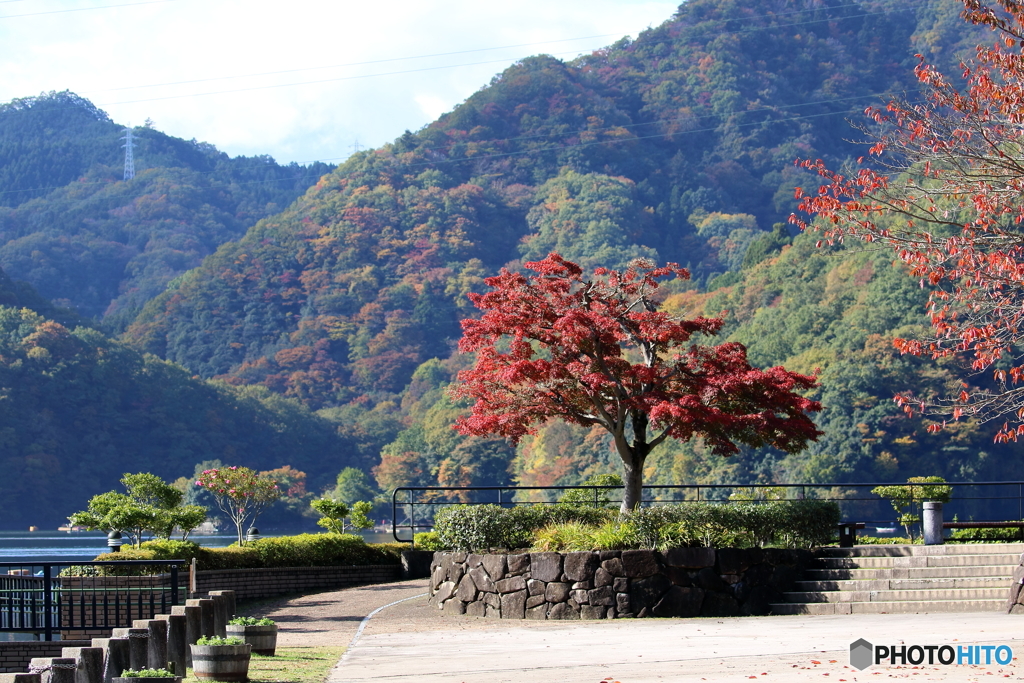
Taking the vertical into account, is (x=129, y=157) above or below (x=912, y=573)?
above

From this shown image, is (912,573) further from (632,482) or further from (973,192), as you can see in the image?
(973,192)

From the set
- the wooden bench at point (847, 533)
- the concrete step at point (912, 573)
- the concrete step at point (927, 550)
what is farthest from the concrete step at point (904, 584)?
the wooden bench at point (847, 533)

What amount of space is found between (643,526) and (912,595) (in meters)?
3.36

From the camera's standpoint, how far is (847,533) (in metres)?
17.6

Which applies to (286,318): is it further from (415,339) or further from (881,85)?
(881,85)

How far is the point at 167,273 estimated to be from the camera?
133875 millimetres

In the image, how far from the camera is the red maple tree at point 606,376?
1677 cm

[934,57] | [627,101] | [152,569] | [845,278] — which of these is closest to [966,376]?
[845,278]

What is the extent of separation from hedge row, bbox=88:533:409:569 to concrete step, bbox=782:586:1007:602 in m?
8.70

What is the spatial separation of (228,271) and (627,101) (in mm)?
55465

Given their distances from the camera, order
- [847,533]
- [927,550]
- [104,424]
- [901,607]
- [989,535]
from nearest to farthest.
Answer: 1. [901,607]
2. [927,550]
3. [847,533]
4. [989,535]
5. [104,424]

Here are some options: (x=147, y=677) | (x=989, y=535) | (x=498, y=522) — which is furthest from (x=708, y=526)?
(x=147, y=677)

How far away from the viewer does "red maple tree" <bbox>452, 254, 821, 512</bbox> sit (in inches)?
660

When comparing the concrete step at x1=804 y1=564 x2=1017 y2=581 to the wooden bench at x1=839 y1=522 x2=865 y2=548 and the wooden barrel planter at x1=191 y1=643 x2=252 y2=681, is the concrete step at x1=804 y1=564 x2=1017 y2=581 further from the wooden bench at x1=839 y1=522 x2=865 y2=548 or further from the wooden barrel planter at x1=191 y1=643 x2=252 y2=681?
the wooden barrel planter at x1=191 y1=643 x2=252 y2=681
